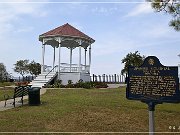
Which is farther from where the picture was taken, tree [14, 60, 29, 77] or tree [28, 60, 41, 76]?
tree [14, 60, 29, 77]

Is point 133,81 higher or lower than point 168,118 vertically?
higher

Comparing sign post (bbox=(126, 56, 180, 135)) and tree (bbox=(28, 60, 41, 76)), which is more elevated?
tree (bbox=(28, 60, 41, 76))

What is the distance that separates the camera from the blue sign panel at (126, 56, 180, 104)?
788 centimetres

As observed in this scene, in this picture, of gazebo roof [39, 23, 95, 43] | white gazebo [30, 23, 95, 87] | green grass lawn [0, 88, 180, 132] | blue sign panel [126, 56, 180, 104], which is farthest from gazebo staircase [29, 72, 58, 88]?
blue sign panel [126, 56, 180, 104]

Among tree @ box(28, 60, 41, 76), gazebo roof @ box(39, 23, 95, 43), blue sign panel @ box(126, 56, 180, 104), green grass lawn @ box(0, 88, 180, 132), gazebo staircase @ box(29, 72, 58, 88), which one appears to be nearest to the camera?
blue sign panel @ box(126, 56, 180, 104)

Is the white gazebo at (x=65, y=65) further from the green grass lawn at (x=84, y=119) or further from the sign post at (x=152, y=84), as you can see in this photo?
the sign post at (x=152, y=84)

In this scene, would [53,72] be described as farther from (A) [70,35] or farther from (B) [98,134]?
(B) [98,134]

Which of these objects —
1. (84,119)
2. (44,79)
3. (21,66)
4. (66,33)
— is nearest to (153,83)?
(84,119)

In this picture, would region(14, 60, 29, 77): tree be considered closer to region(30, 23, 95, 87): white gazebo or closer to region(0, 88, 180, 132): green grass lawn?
region(30, 23, 95, 87): white gazebo

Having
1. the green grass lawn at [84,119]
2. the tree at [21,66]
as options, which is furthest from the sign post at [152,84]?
the tree at [21,66]

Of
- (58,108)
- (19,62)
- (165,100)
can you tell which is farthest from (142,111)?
(19,62)

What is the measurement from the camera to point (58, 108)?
13.4 meters

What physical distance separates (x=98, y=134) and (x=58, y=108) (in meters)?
4.26

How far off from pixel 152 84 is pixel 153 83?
4 centimetres
